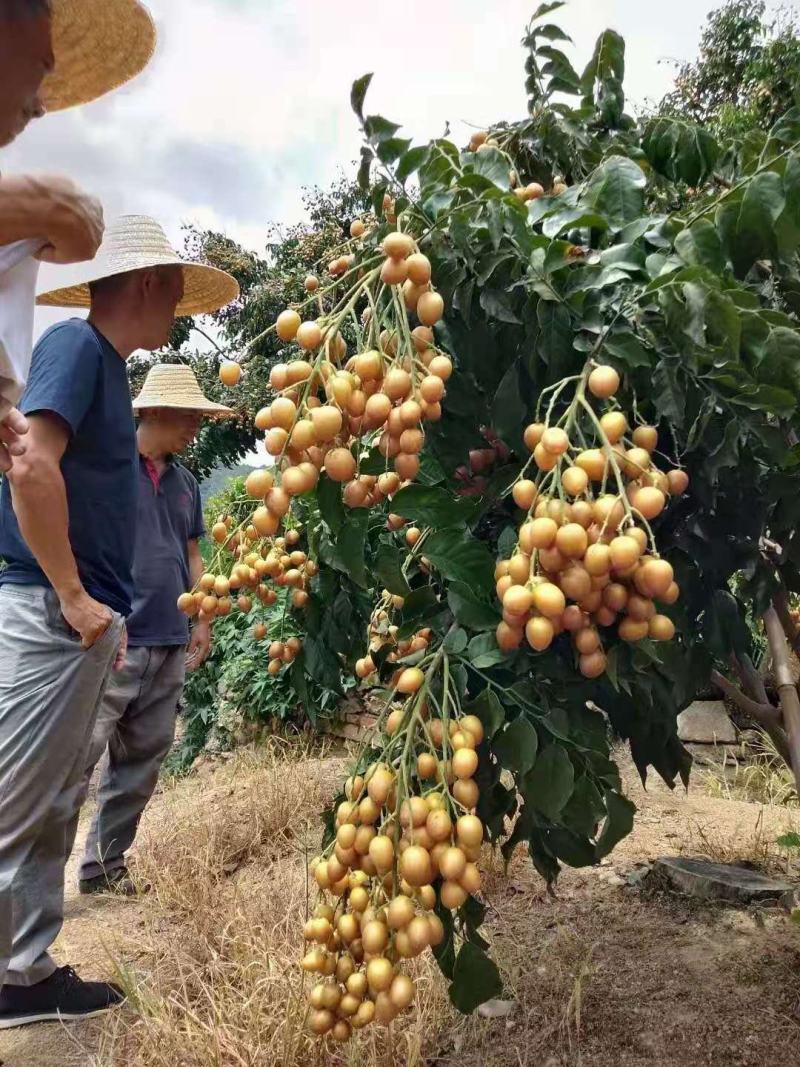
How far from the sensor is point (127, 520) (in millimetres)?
2076

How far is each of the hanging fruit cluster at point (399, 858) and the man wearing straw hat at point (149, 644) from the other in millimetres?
2039

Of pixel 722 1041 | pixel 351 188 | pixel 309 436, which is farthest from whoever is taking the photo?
pixel 351 188

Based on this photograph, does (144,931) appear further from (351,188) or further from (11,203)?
(351,188)

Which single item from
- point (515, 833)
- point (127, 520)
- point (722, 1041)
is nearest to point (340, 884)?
point (515, 833)

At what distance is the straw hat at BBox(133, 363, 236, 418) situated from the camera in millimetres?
2963

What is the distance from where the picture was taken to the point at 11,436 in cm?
161

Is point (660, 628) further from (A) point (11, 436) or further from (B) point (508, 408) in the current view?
(A) point (11, 436)

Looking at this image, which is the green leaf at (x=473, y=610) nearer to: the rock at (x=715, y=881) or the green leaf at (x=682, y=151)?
the green leaf at (x=682, y=151)


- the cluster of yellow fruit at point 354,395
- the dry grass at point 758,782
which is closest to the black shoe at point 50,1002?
the cluster of yellow fruit at point 354,395

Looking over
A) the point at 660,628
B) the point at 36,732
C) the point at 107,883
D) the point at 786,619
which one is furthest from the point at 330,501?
the point at 107,883

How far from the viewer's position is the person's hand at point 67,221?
112 cm

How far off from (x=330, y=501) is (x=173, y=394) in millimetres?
2231

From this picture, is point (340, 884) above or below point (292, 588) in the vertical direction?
below

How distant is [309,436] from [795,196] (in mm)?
593
